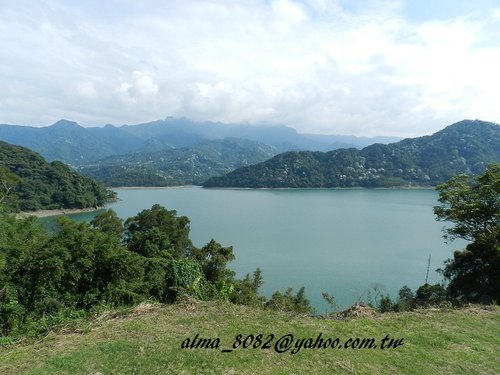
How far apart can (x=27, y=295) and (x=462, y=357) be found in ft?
33.3

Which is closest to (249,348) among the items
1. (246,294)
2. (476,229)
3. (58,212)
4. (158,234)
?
(246,294)

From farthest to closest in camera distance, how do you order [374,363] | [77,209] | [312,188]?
[312,188] < [77,209] < [374,363]

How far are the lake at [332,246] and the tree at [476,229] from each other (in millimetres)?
4722

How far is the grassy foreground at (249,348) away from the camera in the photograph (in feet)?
15.9

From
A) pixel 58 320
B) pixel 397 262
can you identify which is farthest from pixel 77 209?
pixel 58 320

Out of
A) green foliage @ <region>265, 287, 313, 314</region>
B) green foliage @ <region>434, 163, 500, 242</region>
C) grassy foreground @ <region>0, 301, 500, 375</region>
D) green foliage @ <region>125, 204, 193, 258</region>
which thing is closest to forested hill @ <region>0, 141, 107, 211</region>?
green foliage @ <region>125, 204, 193, 258</region>

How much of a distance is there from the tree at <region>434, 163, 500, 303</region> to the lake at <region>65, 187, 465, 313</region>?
15.5ft

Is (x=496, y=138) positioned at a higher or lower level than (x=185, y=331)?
higher

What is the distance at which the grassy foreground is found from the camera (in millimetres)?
4859

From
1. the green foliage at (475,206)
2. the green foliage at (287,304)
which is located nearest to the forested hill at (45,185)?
the green foliage at (287,304)

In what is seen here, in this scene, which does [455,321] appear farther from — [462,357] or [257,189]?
[257,189]

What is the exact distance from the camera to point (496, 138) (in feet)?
509

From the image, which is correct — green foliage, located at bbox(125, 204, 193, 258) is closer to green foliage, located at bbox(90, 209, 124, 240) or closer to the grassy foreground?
green foliage, located at bbox(90, 209, 124, 240)

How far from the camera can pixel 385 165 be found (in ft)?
472
